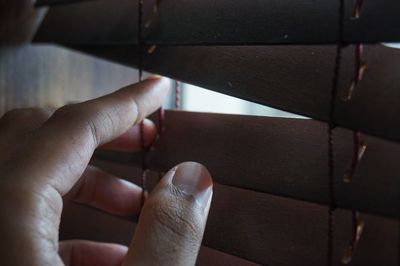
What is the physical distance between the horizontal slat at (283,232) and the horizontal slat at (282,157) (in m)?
0.02

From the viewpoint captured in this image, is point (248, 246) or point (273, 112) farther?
point (273, 112)

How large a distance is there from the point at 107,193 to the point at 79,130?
16cm

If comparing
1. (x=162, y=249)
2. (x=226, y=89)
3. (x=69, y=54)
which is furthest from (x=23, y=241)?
(x=69, y=54)

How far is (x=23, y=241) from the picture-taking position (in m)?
0.41

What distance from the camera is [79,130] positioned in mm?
490

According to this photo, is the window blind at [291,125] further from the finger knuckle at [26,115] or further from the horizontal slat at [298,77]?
the finger knuckle at [26,115]

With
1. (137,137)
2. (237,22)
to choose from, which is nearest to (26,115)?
(137,137)

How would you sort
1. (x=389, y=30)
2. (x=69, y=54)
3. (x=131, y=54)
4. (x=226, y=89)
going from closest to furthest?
(x=389, y=30), (x=226, y=89), (x=131, y=54), (x=69, y=54)

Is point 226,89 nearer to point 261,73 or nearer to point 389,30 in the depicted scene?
point 261,73

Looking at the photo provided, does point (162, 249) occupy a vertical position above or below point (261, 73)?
below

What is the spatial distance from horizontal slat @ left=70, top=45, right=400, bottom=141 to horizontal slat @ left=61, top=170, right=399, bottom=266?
0.28 ft

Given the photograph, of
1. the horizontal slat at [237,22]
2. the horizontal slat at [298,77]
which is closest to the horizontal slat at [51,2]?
the horizontal slat at [237,22]

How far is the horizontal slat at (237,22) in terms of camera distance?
1.33 ft

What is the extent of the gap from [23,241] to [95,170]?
0.78 feet
